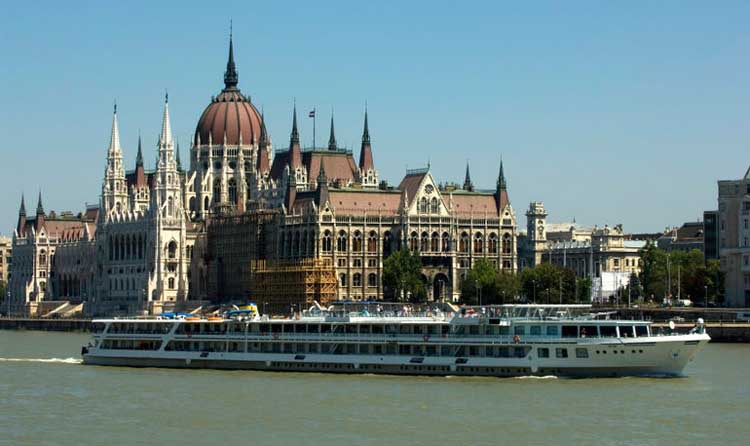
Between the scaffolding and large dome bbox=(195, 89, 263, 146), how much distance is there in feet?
118

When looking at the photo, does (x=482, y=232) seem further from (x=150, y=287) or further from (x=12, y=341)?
(x=12, y=341)

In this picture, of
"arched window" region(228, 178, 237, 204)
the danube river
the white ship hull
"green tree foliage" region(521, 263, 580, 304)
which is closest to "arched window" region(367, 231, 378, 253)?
"green tree foliage" region(521, 263, 580, 304)

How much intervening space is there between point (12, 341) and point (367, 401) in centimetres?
7004

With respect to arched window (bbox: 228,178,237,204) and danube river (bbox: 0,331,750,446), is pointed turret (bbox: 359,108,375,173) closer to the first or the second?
arched window (bbox: 228,178,237,204)

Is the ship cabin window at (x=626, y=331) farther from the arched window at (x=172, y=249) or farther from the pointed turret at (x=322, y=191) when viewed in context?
the arched window at (x=172, y=249)

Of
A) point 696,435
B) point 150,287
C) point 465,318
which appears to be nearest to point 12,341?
point 150,287

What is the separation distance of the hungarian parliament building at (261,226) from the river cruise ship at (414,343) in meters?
67.4

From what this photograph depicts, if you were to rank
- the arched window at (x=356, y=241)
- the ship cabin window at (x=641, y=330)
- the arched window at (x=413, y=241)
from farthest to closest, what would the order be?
the arched window at (x=413, y=241), the arched window at (x=356, y=241), the ship cabin window at (x=641, y=330)

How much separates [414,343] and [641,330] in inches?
394

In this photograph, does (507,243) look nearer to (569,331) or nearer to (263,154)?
(263,154)

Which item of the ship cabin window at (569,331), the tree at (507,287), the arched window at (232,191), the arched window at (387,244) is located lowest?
the ship cabin window at (569,331)

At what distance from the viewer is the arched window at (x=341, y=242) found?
156m

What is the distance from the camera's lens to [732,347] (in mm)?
103312

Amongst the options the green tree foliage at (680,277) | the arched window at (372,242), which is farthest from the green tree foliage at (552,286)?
the arched window at (372,242)
